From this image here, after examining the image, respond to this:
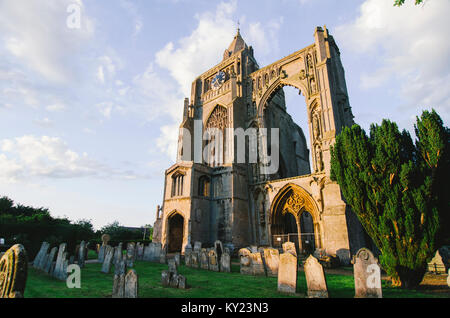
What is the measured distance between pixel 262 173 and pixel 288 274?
14146 millimetres

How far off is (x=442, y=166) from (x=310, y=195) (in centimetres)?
997

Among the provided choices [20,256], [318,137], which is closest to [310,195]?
[318,137]

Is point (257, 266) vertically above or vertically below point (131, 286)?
below

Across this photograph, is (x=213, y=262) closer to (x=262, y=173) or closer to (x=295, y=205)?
(x=295, y=205)

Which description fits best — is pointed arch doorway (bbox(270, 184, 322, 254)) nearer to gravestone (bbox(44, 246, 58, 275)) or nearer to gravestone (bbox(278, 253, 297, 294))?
gravestone (bbox(278, 253, 297, 294))

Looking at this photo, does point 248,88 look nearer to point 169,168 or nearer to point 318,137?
point 318,137

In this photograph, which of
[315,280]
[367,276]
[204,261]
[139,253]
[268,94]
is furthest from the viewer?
[268,94]

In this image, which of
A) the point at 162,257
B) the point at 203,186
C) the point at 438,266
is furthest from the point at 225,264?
the point at 203,186

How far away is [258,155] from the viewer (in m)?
20.8

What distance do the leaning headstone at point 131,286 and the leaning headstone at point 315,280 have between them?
4.07 metres

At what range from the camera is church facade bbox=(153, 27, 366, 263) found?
1575 centimetres

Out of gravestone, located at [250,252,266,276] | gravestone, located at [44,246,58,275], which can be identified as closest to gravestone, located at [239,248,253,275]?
gravestone, located at [250,252,266,276]

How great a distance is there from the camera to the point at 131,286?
16.7 ft

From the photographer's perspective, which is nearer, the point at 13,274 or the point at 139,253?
the point at 13,274
